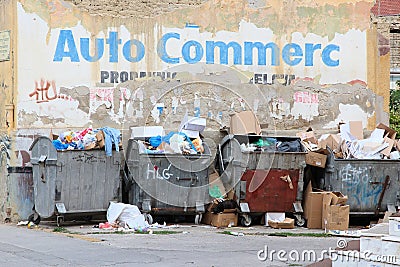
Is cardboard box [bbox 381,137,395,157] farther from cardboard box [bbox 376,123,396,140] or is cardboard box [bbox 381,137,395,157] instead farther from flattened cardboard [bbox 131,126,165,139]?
flattened cardboard [bbox 131,126,165,139]

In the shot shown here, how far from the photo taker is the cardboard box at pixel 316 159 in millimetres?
14188

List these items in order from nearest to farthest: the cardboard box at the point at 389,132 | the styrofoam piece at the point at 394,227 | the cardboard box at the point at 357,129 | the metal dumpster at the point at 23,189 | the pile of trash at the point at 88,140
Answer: the styrofoam piece at the point at 394,227 < the pile of trash at the point at 88,140 < the metal dumpster at the point at 23,189 < the cardboard box at the point at 389,132 < the cardboard box at the point at 357,129

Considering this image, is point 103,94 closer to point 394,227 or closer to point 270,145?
point 270,145

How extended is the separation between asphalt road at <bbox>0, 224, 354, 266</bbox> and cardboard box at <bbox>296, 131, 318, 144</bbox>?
195 cm

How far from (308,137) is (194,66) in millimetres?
2479

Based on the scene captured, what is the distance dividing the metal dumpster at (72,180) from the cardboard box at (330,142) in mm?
3666

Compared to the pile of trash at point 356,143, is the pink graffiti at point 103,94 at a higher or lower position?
higher

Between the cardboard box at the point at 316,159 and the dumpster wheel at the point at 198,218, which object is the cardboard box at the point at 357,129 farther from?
the dumpster wheel at the point at 198,218

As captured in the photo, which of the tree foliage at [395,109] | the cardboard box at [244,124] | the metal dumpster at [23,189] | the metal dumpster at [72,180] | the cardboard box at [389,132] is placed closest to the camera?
the metal dumpster at [72,180]

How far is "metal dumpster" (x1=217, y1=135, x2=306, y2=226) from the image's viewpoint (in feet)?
45.3

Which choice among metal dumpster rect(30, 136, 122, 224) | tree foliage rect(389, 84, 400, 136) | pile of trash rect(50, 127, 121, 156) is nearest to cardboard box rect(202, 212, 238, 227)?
metal dumpster rect(30, 136, 122, 224)

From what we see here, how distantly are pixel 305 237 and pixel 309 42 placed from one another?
188 inches

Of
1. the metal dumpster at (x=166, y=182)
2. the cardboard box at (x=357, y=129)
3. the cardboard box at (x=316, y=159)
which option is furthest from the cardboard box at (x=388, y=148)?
the metal dumpster at (x=166, y=182)

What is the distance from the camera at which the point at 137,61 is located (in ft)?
49.6
